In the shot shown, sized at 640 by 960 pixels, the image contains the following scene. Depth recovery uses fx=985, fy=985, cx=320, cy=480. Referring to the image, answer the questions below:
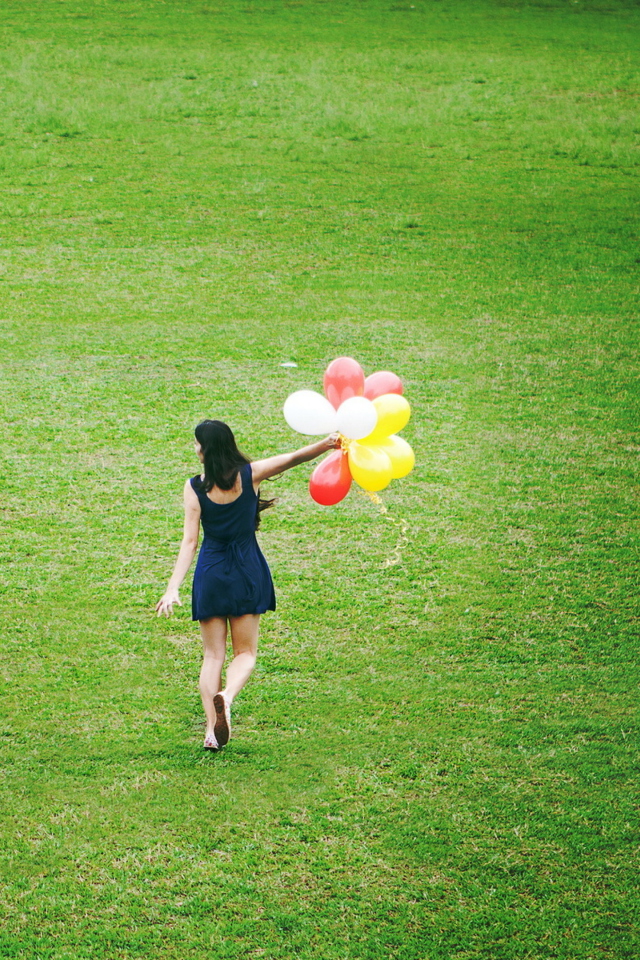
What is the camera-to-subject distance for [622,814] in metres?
4.77

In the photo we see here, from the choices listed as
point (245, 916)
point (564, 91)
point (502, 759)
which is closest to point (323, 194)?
point (564, 91)

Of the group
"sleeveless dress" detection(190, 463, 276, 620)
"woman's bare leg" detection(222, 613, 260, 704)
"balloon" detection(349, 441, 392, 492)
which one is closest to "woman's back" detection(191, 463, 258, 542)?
"sleeveless dress" detection(190, 463, 276, 620)

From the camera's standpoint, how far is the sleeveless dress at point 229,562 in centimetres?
502

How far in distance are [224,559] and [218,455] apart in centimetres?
57

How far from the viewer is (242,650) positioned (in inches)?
207

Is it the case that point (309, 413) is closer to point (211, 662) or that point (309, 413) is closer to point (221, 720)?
point (211, 662)

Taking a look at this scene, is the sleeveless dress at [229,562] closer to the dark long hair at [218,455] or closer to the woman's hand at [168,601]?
the dark long hair at [218,455]

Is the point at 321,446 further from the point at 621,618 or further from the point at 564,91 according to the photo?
the point at 564,91

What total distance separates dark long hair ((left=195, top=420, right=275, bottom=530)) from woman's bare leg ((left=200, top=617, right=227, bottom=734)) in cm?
73

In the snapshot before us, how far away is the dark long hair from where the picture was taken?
15.9 ft

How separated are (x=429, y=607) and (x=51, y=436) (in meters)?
4.03

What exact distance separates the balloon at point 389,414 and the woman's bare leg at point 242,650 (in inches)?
45.7

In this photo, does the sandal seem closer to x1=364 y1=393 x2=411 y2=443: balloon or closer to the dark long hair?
the dark long hair

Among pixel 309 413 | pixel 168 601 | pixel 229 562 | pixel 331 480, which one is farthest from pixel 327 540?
pixel 168 601
